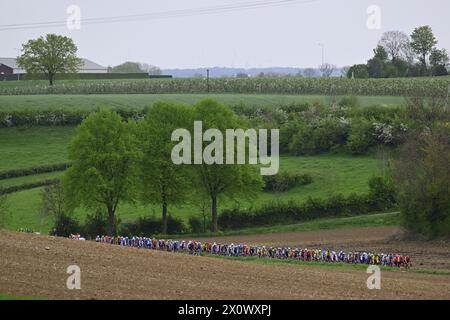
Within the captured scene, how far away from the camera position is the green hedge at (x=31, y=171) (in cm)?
9144

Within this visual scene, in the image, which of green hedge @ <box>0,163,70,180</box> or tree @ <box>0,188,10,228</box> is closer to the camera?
tree @ <box>0,188,10,228</box>

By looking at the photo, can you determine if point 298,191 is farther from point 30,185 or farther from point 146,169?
point 30,185

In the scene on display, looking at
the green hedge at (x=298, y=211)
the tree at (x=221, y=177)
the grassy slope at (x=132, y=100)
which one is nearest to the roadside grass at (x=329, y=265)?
the tree at (x=221, y=177)

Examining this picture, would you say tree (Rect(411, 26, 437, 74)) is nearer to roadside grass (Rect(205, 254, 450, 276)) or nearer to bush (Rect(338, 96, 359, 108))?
bush (Rect(338, 96, 359, 108))

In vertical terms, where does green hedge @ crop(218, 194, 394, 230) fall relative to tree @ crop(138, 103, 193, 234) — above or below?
below

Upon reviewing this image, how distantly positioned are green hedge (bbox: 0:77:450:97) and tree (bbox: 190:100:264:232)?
61.2m

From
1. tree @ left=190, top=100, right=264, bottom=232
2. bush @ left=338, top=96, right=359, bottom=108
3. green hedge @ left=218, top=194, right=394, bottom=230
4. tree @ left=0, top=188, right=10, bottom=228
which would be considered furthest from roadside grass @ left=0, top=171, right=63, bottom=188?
bush @ left=338, top=96, right=359, bottom=108

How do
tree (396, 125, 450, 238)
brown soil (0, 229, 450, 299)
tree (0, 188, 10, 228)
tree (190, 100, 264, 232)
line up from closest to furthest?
brown soil (0, 229, 450, 299) < tree (396, 125, 450, 238) < tree (0, 188, 10, 228) < tree (190, 100, 264, 232)

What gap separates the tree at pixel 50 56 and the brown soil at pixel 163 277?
103832mm

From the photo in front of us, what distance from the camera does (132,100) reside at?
420 feet

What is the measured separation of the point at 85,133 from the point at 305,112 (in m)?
42.9

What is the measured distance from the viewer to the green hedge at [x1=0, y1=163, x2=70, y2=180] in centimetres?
9144

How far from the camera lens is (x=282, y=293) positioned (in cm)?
3588
